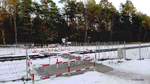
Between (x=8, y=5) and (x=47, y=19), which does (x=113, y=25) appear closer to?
(x=47, y=19)

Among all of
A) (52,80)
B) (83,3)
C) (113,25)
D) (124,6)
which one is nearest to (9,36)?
(83,3)

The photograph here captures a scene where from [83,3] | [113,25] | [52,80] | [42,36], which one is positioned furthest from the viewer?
Result: [113,25]

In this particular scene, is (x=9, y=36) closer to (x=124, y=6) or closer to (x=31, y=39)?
(x=31, y=39)

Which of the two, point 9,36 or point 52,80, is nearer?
point 52,80

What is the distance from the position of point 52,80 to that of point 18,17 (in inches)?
2668

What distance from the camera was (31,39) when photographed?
283 ft

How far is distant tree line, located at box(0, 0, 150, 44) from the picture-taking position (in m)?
87.1

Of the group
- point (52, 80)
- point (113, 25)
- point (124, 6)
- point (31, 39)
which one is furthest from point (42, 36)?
point (52, 80)

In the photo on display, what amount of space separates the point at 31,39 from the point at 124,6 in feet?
137

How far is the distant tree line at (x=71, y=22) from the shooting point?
87062mm

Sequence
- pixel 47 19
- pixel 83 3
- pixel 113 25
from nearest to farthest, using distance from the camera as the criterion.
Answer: pixel 47 19
pixel 83 3
pixel 113 25

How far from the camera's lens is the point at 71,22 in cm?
10269

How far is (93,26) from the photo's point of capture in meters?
105

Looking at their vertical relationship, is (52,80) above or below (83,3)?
below
